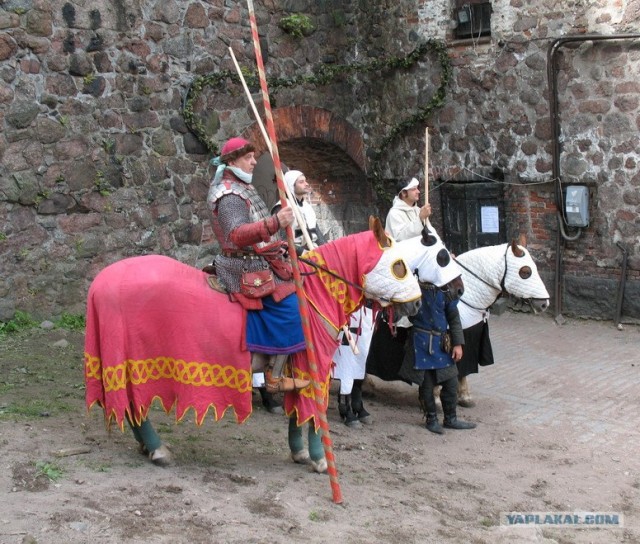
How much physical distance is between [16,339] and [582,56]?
739 cm

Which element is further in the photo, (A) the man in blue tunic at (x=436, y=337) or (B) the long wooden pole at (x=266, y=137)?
(A) the man in blue tunic at (x=436, y=337)

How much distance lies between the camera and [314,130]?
12.2m

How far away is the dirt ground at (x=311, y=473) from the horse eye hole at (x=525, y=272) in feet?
3.98

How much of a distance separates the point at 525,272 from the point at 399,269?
2.17 m

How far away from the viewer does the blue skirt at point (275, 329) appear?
17.3ft

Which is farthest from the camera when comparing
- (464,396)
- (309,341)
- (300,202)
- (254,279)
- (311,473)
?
(300,202)

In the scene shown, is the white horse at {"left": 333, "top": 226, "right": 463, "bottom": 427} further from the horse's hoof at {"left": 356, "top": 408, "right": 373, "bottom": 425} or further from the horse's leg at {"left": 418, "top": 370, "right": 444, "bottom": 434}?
the horse's leg at {"left": 418, "top": 370, "right": 444, "bottom": 434}

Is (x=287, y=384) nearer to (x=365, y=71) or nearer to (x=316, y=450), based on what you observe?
(x=316, y=450)

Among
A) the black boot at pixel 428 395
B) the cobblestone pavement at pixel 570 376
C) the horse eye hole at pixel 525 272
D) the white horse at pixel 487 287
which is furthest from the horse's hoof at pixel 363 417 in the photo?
the horse eye hole at pixel 525 272

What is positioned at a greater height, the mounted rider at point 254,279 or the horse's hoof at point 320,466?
the mounted rider at point 254,279

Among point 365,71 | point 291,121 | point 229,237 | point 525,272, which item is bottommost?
point 525,272

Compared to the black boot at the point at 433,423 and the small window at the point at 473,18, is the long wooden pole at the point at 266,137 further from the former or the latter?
the small window at the point at 473,18

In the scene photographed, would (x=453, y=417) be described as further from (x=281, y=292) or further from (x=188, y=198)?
(x=188, y=198)

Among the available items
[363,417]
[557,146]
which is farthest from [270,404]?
[557,146]
